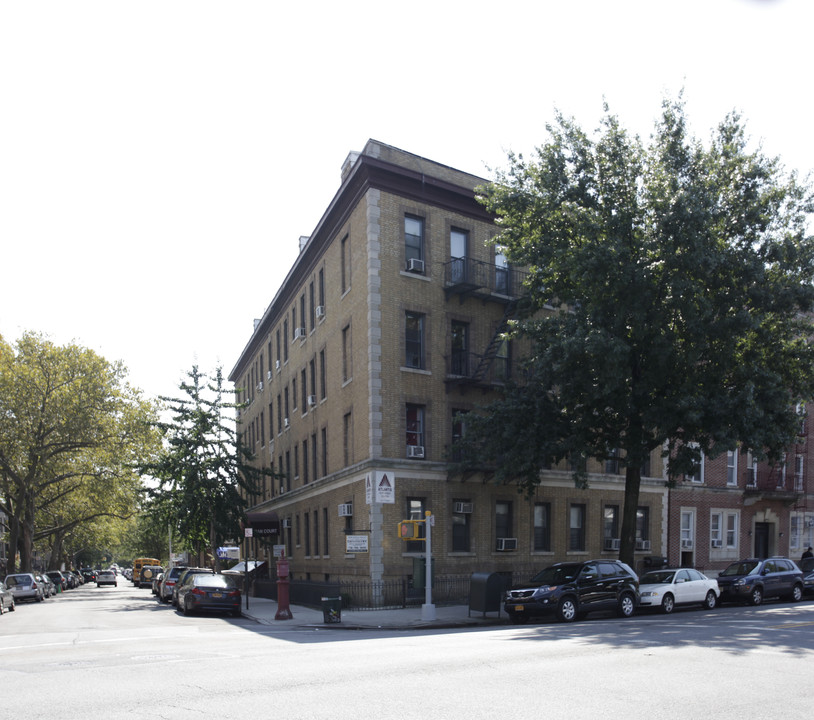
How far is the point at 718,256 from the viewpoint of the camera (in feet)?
74.1

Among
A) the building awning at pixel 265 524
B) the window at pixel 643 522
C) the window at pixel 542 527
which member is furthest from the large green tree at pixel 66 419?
the window at pixel 643 522

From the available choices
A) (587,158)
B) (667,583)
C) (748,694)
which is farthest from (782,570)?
(748,694)

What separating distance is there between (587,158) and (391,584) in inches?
591

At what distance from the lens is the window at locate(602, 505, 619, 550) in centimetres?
3299

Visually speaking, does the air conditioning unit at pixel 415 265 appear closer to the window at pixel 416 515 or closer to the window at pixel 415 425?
the window at pixel 415 425

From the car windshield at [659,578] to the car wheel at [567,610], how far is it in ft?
16.0

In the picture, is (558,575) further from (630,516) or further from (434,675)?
(434,675)

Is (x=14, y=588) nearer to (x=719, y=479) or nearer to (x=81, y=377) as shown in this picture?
(x=81, y=377)

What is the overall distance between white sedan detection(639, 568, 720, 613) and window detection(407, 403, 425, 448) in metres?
8.61

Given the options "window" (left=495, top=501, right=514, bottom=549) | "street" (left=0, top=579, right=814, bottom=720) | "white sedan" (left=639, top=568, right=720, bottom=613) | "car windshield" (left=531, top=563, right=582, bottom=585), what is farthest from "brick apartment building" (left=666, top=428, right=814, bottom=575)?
"street" (left=0, top=579, right=814, bottom=720)

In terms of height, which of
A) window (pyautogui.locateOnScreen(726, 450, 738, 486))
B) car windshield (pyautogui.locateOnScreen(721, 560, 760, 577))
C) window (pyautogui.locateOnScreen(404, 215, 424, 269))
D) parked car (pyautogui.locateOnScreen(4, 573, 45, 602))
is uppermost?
window (pyautogui.locateOnScreen(404, 215, 424, 269))

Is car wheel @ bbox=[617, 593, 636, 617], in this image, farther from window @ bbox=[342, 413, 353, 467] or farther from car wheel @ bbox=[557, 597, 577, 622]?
window @ bbox=[342, 413, 353, 467]

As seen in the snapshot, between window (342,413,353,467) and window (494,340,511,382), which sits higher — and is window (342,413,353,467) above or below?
below

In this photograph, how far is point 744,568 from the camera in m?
28.0
